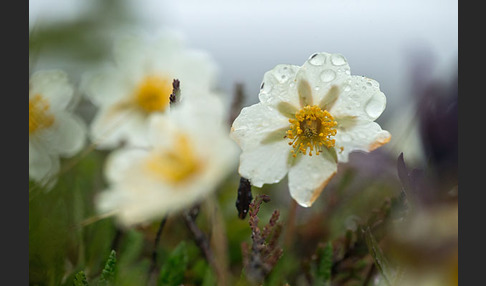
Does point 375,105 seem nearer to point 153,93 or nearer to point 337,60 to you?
point 337,60

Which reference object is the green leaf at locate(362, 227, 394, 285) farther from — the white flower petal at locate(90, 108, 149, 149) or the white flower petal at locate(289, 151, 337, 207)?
the white flower petal at locate(90, 108, 149, 149)

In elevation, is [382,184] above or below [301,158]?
below

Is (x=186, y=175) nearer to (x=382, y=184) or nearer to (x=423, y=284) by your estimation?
(x=423, y=284)

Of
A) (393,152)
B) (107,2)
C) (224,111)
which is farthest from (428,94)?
(107,2)

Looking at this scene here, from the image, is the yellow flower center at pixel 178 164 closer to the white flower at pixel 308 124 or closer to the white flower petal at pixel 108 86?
the white flower at pixel 308 124

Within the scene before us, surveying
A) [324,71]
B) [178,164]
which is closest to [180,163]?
[178,164]

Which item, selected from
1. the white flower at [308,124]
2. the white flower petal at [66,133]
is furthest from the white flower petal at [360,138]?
the white flower petal at [66,133]
